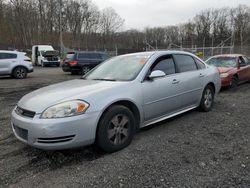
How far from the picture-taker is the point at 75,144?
3.36 metres

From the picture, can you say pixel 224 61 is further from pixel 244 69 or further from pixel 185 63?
pixel 185 63

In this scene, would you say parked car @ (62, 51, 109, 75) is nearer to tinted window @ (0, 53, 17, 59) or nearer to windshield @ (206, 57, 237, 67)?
tinted window @ (0, 53, 17, 59)

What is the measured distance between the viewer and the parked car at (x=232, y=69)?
29.6 feet

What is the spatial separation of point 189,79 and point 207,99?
1.07 metres

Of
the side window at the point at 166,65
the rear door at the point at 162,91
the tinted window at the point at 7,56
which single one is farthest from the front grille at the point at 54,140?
the tinted window at the point at 7,56

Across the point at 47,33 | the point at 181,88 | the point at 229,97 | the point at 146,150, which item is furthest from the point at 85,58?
the point at 47,33

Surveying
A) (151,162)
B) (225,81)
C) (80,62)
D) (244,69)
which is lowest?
(151,162)

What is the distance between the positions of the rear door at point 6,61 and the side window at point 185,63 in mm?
11562

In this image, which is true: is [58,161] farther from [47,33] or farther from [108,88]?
[47,33]

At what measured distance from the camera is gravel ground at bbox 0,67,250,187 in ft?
A: 9.87

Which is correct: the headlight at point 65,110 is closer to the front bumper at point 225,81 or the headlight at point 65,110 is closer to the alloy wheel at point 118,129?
the alloy wheel at point 118,129

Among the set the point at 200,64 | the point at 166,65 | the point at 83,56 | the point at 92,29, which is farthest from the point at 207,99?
A: the point at 92,29

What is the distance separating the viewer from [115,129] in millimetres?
3766

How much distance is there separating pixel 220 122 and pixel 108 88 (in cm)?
272
